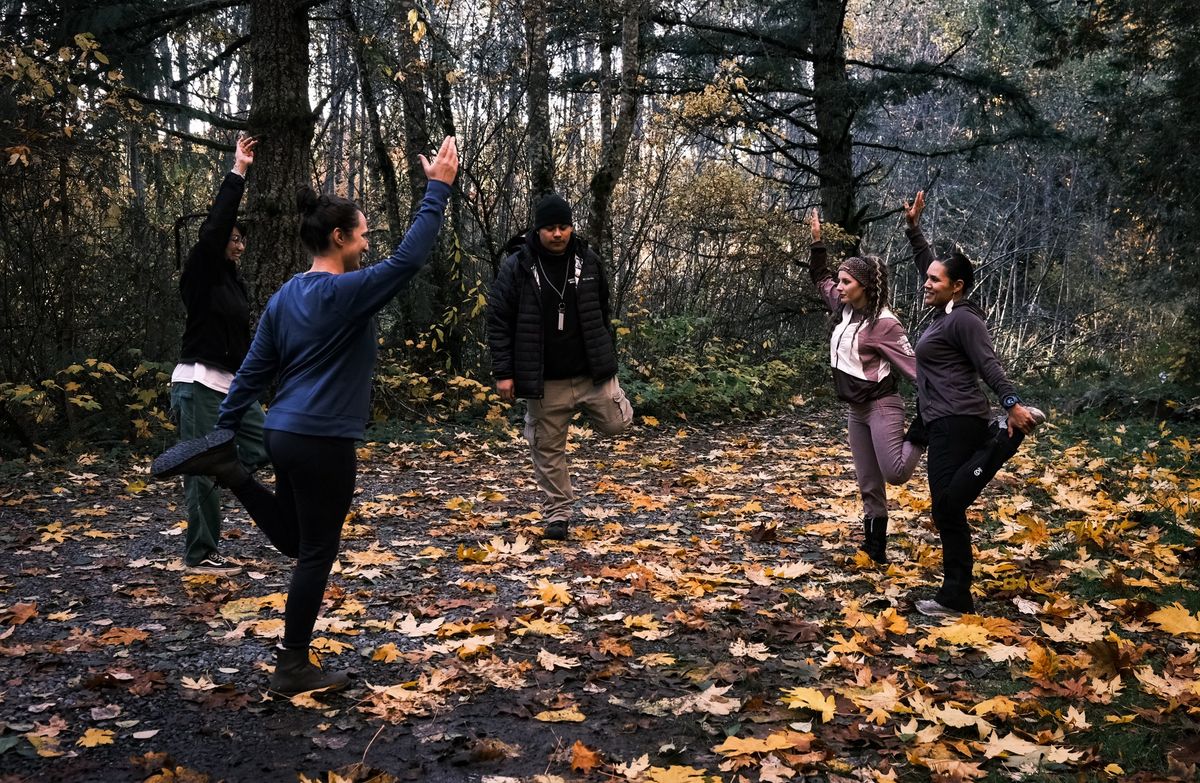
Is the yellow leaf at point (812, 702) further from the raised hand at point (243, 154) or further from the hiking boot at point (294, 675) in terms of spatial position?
the raised hand at point (243, 154)

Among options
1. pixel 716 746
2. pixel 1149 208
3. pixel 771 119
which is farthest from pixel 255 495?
pixel 771 119

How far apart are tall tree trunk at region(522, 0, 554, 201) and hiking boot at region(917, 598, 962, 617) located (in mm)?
8459

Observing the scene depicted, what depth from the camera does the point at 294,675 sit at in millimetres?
3676

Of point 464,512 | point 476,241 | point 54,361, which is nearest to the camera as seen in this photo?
point 464,512

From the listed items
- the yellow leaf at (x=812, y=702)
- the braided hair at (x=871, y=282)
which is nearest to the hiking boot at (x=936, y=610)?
the yellow leaf at (x=812, y=702)

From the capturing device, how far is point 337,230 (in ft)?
11.9

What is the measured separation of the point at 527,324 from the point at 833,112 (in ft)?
38.7

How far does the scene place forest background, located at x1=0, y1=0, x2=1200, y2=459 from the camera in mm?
9531

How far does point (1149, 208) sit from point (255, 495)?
12761 mm

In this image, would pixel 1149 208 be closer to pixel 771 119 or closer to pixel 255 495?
pixel 771 119

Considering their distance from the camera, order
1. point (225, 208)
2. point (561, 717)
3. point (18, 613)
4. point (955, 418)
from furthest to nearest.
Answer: point (225, 208), point (955, 418), point (18, 613), point (561, 717)

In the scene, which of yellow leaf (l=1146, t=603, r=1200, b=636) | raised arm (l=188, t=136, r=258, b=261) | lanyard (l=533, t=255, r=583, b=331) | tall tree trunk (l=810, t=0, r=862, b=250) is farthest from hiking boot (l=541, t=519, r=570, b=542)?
tall tree trunk (l=810, t=0, r=862, b=250)

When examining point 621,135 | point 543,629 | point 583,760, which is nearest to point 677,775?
point 583,760

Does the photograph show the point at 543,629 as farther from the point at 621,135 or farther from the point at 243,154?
the point at 621,135
